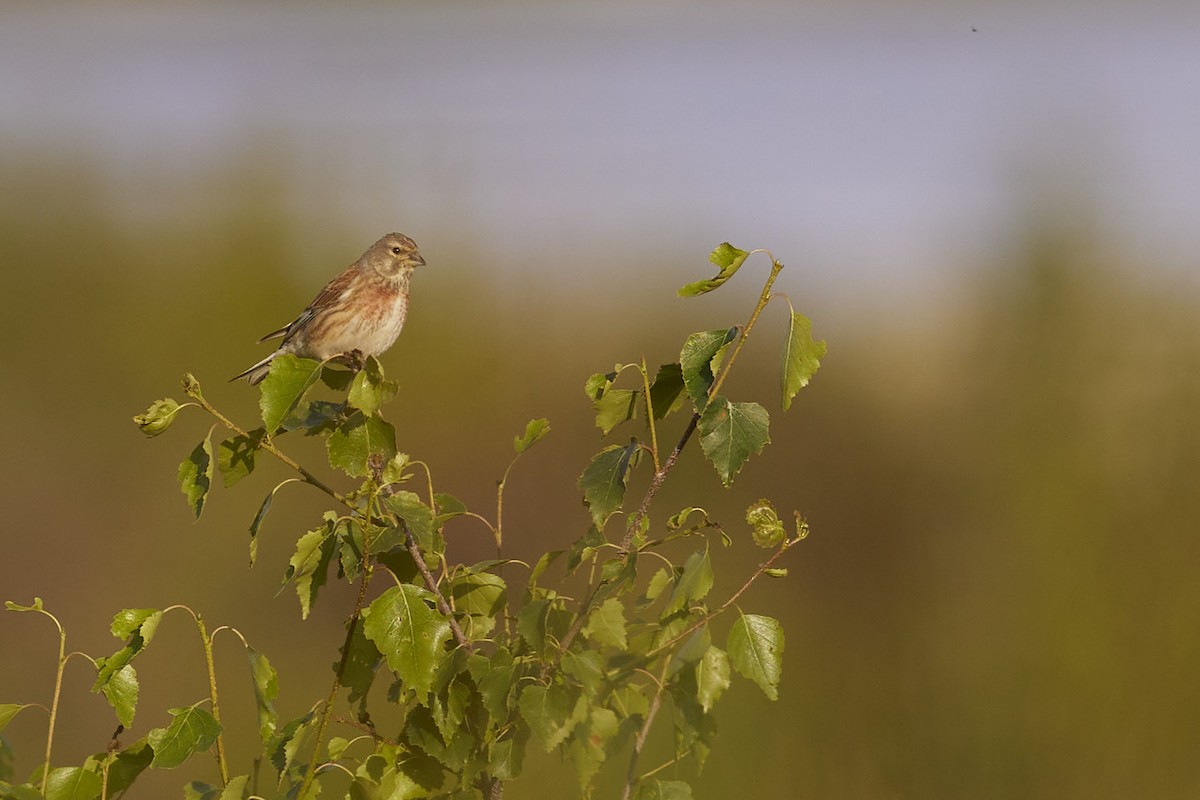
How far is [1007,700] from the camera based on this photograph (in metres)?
6.58

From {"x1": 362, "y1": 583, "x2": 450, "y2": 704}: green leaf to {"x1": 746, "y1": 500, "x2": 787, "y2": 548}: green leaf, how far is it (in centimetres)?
48

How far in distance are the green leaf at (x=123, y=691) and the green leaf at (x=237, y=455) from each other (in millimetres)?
312

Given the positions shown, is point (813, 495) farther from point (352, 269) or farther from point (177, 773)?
point (352, 269)

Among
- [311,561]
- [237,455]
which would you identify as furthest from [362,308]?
[311,561]

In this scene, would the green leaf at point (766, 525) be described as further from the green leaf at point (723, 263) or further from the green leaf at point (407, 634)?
the green leaf at point (407, 634)

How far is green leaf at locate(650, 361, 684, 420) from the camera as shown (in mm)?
1838

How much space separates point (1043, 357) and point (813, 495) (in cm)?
316

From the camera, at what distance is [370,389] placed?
1.81 m

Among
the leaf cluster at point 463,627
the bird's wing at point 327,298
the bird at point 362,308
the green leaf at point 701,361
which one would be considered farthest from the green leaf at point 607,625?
the bird's wing at point 327,298

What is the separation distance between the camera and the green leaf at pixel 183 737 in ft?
5.20

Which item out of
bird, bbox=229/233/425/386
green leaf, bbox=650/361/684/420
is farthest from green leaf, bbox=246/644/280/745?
bird, bbox=229/233/425/386

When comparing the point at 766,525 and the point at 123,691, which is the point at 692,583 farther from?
the point at 123,691

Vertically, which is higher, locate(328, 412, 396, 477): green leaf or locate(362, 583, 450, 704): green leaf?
locate(328, 412, 396, 477): green leaf

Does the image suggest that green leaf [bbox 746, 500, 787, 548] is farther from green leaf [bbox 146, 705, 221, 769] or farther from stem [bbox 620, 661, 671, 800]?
green leaf [bbox 146, 705, 221, 769]
